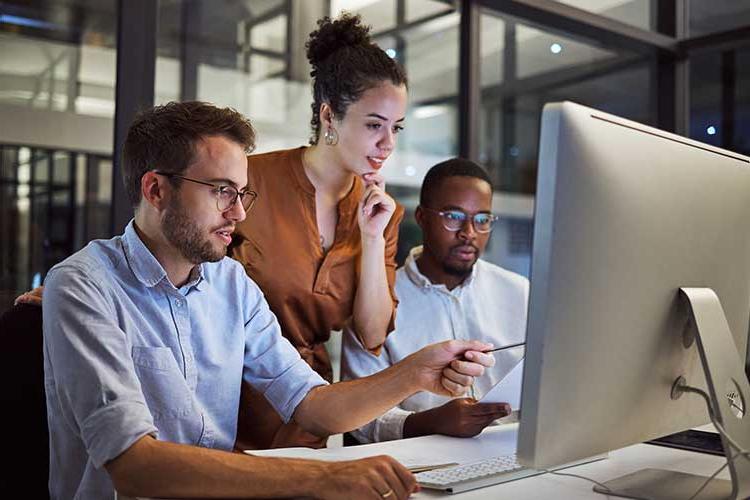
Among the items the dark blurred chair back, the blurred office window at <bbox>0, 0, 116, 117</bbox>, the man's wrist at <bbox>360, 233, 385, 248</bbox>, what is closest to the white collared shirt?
the man's wrist at <bbox>360, 233, 385, 248</bbox>

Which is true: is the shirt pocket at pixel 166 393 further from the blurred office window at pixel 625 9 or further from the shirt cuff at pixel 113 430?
the blurred office window at pixel 625 9

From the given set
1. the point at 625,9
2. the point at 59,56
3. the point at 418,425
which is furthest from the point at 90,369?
the point at 625,9

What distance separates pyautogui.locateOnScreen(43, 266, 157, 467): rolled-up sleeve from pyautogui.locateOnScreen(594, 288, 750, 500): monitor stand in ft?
2.32

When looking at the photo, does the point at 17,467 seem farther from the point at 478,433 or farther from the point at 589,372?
the point at 589,372

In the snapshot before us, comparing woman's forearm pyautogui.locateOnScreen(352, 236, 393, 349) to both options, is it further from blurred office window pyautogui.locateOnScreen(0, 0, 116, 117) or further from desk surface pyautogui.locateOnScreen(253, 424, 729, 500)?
blurred office window pyautogui.locateOnScreen(0, 0, 116, 117)

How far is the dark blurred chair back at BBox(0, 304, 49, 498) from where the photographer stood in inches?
51.3

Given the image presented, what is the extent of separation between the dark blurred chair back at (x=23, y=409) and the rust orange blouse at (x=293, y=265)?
539 mm

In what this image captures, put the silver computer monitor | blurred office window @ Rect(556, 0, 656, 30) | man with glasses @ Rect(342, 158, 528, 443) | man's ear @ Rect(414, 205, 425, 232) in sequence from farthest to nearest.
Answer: blurred office window @ Rect(556, 0, 656, 30)
man's ear @ Rect(414, 205, 425, 232)
man with glasses @ Rect(342, 158, 528, 443)
the silver computer monitor

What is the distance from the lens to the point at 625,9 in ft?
11.8

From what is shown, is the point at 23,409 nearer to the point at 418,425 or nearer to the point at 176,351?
the point at 176,351

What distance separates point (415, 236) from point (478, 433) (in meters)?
1.97

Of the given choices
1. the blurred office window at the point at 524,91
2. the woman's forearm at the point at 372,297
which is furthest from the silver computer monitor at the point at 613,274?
the blurred office window at the point at 524,91

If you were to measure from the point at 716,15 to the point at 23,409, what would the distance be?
3457mm

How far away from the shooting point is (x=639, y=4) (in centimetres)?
366
